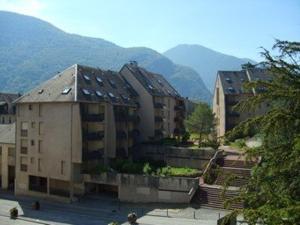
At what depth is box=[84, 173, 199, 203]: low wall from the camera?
176 feet

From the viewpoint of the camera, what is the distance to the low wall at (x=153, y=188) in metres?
53.8

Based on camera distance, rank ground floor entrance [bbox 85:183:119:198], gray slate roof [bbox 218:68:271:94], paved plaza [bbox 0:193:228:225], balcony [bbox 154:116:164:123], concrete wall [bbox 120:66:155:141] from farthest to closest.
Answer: gray slate roof [bbox 218:68:271:94]
balcony [bbox 154:116:164:123]
concrete wall [bbox 120:66:155:141]
ground floor entrance [bbox 85:183:119:198]
paved plaza [bbox 0:193:228:225]

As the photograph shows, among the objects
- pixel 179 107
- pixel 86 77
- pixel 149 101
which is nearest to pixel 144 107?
pixel 149 101

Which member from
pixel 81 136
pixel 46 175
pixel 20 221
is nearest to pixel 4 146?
pixel 46 175

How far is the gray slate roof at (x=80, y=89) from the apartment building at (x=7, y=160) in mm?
8651

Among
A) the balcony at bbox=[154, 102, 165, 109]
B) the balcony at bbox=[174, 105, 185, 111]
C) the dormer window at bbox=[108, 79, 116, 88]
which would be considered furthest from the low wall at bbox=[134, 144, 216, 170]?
the balcony at bbox=[174, 105, 185, 111]

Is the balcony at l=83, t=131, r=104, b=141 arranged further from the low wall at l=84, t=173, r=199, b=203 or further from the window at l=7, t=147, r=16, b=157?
the window at l=7, t=147, r=16, b=157

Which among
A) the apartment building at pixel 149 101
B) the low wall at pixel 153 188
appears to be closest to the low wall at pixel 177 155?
the apartment building at pixel 149 101

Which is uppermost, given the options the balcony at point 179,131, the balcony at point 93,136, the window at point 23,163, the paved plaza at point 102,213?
the balcony at point 179,131

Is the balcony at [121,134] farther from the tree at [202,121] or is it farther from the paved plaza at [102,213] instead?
the tree at [202,121]

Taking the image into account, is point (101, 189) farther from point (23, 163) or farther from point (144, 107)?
point (144, 107)

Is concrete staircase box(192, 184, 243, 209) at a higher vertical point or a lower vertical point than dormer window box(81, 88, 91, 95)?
lower

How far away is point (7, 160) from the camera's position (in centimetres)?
6981

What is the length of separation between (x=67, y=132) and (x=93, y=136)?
396cm
